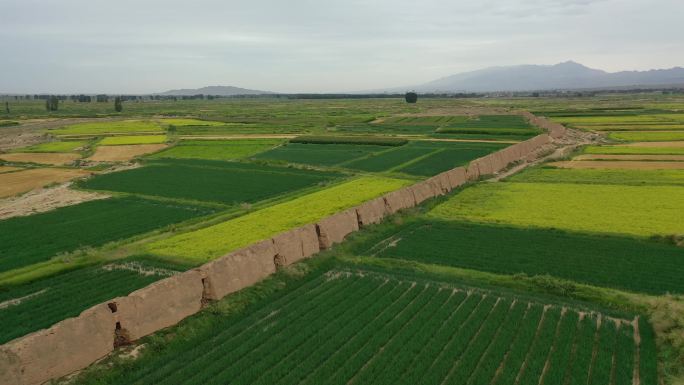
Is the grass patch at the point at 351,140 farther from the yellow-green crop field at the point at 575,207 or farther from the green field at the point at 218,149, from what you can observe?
the yellow-green crop field at the point at 575,207

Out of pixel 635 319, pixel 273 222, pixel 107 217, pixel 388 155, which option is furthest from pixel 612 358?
pixel 388 155

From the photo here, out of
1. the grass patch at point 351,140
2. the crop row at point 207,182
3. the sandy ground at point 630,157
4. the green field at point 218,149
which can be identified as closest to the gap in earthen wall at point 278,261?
the crop row at point 207,182

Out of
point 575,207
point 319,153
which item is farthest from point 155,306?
point 319,153

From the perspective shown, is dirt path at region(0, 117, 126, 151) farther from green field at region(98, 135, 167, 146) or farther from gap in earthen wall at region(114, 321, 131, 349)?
gap in earthen wall at region(114, 321, 131, 349)

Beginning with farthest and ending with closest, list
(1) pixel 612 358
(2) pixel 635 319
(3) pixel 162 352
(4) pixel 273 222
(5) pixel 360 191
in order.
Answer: (5) pixel 360 191 < (4) pixel 273 222 < (2) pixel 635 319 < (3) pixel 162 352 < (1) pixel 612 358

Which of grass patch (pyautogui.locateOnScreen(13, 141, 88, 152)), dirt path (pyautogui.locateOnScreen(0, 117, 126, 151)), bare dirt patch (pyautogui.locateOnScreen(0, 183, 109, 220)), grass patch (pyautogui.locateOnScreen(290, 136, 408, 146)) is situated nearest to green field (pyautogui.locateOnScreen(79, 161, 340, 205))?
→ bare dirt patch (pyautogui.locateOnScreen(0, 183, 109, 220))

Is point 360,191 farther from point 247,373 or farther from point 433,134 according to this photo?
point 433,134

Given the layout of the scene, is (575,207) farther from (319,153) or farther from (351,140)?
(351,140)
